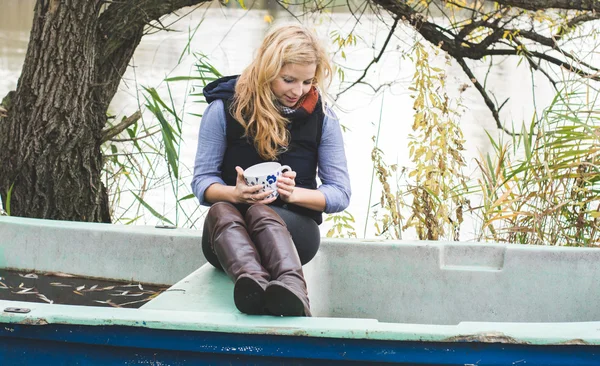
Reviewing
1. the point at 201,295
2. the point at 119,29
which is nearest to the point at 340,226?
the point at 119,29

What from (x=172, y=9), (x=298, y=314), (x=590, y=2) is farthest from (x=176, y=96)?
(x=298, y=314)

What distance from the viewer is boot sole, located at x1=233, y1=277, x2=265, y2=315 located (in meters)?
2.05

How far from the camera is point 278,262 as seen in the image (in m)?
2.23

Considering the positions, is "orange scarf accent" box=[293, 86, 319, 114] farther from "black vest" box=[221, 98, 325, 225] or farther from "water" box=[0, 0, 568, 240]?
"water" box=[0, 0, 568, 240]

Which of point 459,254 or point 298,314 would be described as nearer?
point 298,314

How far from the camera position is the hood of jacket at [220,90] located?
8.67ft

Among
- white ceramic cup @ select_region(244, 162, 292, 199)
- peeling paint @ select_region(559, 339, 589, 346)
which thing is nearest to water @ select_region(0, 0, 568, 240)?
white ceramic cup @ select_region(244, 162, 292, 199)

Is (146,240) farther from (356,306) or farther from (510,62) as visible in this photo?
(510,62)

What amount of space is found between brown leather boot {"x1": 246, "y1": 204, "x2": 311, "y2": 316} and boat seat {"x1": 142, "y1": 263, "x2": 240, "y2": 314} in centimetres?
15

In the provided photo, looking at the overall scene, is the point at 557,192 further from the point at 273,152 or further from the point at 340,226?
the point at 273,152

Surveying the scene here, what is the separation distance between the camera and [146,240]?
3043 millimetres

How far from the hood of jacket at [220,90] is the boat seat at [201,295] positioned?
551mm

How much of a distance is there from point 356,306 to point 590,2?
1.80 metres

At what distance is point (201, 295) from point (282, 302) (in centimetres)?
39
